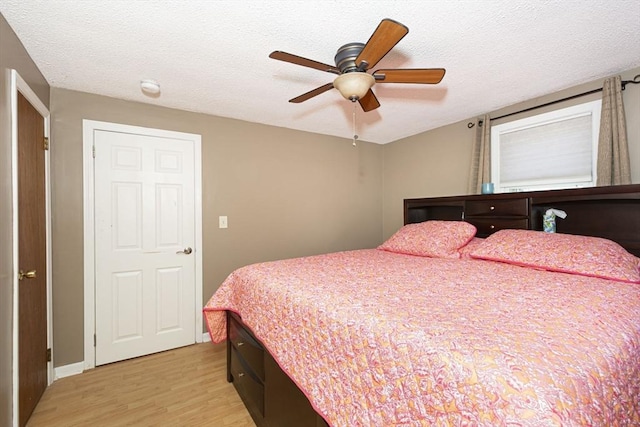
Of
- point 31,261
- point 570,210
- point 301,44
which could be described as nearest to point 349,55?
point 301,44

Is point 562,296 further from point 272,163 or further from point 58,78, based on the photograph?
point 58,78

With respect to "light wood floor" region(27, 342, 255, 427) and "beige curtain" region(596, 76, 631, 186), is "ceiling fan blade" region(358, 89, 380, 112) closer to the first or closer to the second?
"beige curtain" region(596, 76, 631, 186)

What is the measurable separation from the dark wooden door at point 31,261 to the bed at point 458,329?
106 centimetres

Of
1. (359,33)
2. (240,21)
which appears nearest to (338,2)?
(359,33)

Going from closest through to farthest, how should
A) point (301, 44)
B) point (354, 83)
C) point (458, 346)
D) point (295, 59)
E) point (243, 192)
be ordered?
point (458, 346) < point (295, 59) < point (354, 83) < point (301, 44) < point (243, 192)

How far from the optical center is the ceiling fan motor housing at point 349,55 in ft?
5.27

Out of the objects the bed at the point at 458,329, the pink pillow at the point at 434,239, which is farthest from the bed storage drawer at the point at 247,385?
the pink pillow at the point at 434,239

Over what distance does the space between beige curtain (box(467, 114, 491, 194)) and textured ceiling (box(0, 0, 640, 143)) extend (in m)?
0.32

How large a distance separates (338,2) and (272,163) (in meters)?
2.00

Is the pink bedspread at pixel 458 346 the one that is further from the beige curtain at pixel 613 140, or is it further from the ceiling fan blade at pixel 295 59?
the ceiling fan blade at pixel 295 59

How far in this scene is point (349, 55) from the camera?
1.64 meters

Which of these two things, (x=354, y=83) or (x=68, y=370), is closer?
(x=354, y=83)

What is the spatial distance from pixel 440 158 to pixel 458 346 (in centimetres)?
293

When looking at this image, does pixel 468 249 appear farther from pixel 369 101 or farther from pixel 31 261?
pixel 31 261
